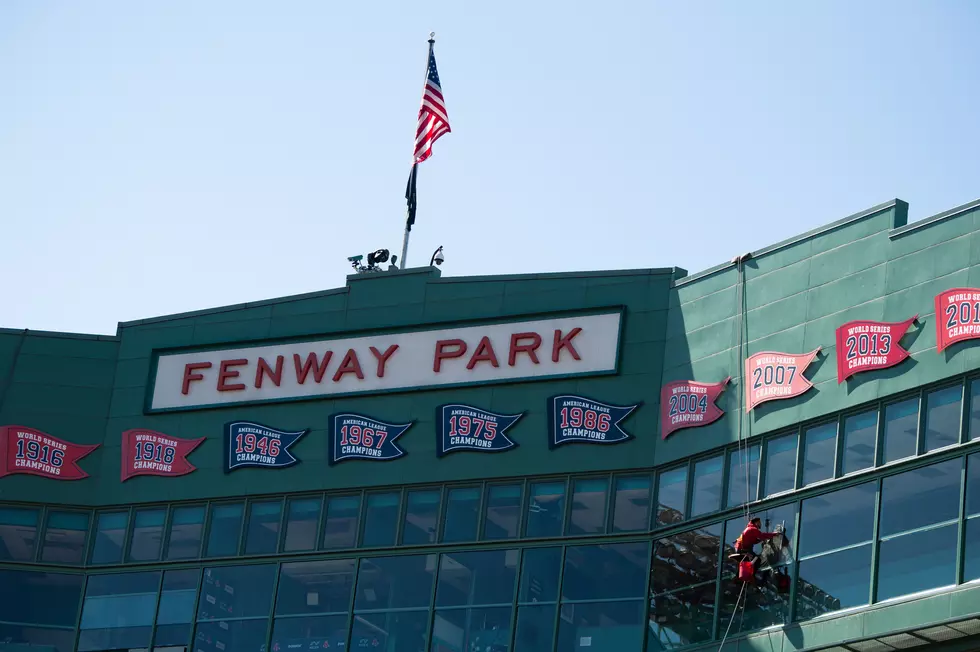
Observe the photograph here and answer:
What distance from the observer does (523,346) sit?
123 feet

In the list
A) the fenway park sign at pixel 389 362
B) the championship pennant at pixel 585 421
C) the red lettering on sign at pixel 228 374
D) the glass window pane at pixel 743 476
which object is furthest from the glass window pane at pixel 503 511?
the red lettering on sign at pixel 228 374

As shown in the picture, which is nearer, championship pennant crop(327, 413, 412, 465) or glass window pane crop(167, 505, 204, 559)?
championship pennant crop(327, 413, 412, 465)

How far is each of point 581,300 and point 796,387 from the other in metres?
5.64

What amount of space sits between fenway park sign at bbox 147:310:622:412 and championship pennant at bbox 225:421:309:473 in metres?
0.70

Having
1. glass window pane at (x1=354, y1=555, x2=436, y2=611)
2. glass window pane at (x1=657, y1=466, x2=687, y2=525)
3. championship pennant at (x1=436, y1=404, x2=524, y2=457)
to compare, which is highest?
championship pennant at (x1=436, y1=404, x2=524, y2=457)

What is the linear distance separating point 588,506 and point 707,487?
8.29ft

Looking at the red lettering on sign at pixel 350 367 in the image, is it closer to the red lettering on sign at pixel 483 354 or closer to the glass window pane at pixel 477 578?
the red lettering on sign at pixel 483 354

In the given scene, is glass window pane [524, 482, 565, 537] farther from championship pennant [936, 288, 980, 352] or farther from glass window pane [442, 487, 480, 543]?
championship pennant [936, 288, 980, 352]

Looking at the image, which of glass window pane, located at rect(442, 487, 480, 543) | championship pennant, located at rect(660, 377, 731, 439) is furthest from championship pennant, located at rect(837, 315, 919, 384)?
glass window pane, located at rect(442, 487, 480, 543)

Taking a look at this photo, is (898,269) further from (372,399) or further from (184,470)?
(184,470)

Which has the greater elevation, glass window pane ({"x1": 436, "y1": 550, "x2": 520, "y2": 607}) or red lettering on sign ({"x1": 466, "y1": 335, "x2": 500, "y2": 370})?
red lettering on sign ({"x1": 466, "y1": 335, "x2": 500, "y2": 370})

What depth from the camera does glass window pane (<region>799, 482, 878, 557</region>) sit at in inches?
1256

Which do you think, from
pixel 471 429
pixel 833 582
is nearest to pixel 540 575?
pixel 471 429

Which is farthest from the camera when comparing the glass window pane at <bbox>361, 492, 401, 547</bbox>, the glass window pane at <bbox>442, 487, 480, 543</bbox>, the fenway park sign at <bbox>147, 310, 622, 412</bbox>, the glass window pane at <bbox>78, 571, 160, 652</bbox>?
the glass window pane at <bbox>78, 571, 160, 652</bbox>
